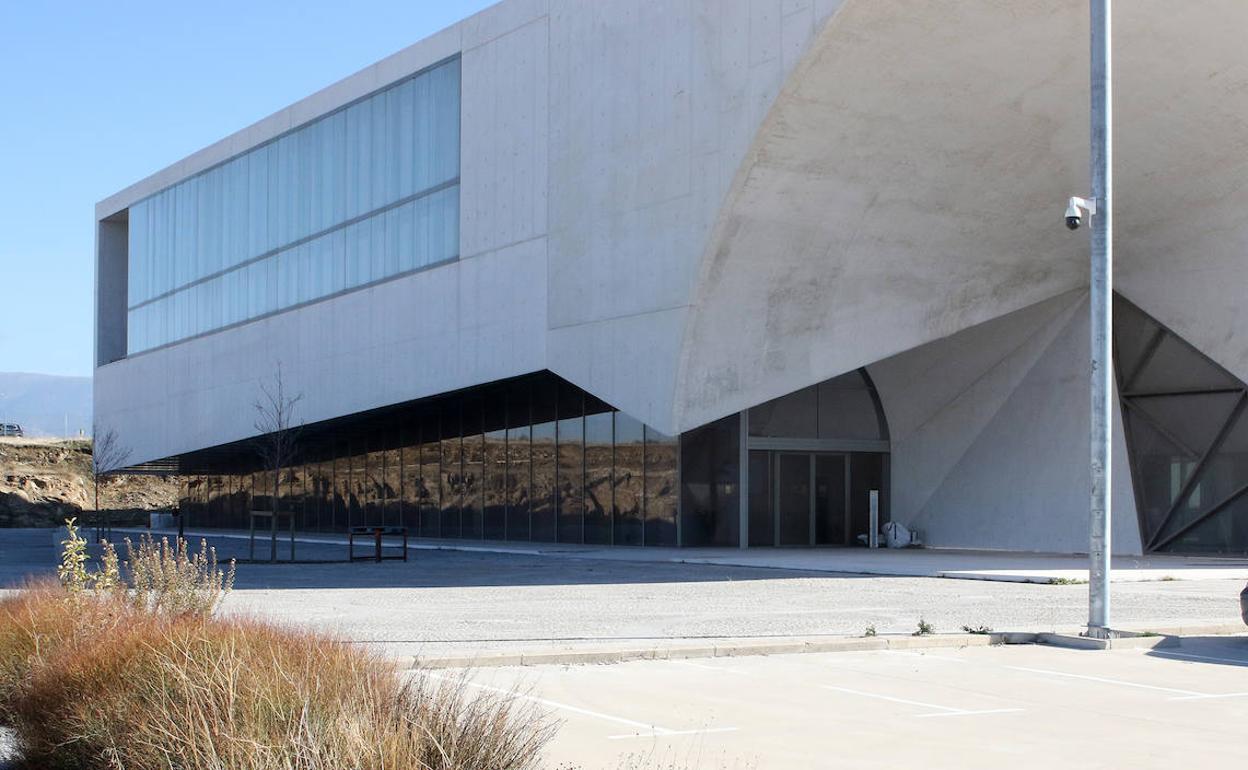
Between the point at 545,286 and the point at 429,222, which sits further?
the point at 429,222

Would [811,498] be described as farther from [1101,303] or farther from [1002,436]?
[1101,303]

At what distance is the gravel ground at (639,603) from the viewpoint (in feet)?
49.2

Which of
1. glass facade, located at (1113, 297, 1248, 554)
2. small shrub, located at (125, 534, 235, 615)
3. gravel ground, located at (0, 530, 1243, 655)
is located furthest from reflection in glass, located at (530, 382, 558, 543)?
small shrub, located at (125, 534, 235, 615)

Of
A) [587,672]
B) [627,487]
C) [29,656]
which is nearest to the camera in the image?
[29,656]

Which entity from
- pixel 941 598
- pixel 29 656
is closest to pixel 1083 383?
pixel 941 598

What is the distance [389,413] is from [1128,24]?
24.2m

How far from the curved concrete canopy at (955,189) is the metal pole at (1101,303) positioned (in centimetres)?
942

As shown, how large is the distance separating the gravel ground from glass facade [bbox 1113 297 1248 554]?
7.96 metres

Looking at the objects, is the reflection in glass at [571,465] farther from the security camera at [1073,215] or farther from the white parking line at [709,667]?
the white parking line at [709,667]

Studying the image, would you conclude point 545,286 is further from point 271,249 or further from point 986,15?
point 271,249

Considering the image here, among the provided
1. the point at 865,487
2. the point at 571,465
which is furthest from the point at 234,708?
the point at 865,487

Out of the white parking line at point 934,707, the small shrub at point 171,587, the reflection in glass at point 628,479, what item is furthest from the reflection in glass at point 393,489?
the white parking line at point 934,707

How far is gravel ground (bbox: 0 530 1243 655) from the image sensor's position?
590 inches

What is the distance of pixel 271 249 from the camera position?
45.2 metres
